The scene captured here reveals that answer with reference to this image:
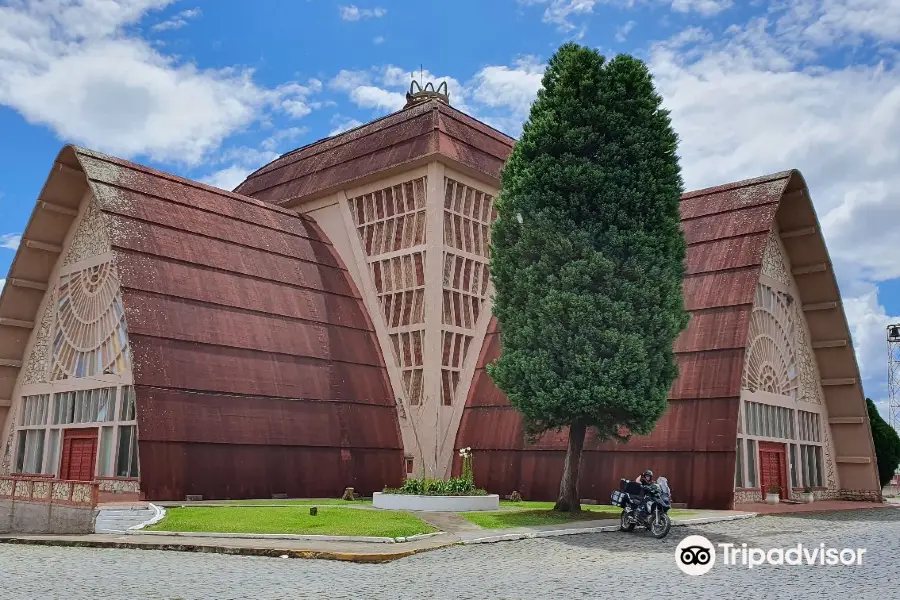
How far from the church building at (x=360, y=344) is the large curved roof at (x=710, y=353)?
0.09m

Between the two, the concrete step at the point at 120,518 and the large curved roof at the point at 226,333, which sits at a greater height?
the large curved roof at the point at 226,333

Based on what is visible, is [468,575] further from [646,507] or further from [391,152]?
[391,152]

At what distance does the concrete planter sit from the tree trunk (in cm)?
224

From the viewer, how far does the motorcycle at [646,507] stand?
2036 centimetres

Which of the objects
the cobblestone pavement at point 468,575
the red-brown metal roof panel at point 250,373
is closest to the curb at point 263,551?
the cobblestone pavement at point 468,575

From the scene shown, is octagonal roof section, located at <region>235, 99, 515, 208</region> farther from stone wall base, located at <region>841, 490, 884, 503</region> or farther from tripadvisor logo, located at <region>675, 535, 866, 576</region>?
tripadvisor logo, located at <region>675, 535, 866, 576</region>

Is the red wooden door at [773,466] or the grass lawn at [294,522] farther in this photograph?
the red wooden door at [773,466]

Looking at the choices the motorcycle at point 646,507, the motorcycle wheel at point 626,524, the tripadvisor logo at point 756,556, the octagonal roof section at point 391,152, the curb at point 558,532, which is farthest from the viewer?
the octagonal roof section at point 391,152

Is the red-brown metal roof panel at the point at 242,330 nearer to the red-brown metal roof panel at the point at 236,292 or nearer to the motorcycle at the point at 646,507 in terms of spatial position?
the red-brown metal roof panel at the point at 236,292

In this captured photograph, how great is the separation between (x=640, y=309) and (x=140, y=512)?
15982mm

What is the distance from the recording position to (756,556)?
16938 millimetres

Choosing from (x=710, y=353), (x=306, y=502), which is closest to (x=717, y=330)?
(x=710, y=353)

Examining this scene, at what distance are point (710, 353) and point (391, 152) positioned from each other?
18.5m

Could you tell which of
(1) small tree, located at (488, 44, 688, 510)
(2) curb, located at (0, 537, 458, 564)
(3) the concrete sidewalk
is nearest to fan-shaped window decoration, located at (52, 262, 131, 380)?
(3) the concrete sidewalk
